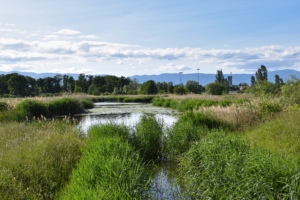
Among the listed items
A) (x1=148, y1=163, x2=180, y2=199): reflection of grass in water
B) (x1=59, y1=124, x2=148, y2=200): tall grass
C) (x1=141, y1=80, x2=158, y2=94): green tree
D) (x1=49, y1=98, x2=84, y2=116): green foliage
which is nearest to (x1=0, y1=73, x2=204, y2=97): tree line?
(x1=141, y1=80, x2=158, y2=94): green tree

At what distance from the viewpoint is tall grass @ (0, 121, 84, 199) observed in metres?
4.93

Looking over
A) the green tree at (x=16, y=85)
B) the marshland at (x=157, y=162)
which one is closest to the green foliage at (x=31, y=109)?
the marshland at (x=157, y=162)

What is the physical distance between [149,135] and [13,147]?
377 cm

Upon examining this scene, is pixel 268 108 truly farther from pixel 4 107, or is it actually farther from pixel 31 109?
pixel 31 109

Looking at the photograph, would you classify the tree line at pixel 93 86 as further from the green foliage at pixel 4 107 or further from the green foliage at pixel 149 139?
the green foliage at pixel 149 139

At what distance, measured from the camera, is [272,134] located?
27.3ft

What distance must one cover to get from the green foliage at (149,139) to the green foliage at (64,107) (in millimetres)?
12550

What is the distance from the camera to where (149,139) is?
9023 millimetres

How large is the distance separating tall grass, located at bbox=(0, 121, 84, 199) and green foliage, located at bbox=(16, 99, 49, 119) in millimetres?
9227

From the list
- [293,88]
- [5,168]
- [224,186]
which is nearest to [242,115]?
[293,88]

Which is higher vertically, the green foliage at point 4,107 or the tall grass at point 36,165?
the green foliage at point 4,107

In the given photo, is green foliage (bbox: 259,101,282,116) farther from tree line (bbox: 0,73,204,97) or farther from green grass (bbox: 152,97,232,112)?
tree line (bbox: 0,73,204,97)

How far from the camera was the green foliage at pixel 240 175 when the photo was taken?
3.75 m

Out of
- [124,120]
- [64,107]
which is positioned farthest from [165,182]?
[64,107]
